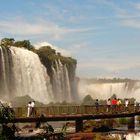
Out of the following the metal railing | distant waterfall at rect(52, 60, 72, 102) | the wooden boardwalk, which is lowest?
the wooden boardwalk

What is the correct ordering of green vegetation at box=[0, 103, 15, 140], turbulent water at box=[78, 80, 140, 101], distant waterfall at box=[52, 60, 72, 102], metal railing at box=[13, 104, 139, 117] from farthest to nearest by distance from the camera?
turbulent water at box=[78, 80, 140, 101]
distant waterfall at box=[52, 60, 72, 102]
metal railing at box=[13, 104, 139, 117]
green vegetation at box=[0, 103, 15, 140]

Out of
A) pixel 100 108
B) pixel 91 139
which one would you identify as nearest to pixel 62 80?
pixel 100 108

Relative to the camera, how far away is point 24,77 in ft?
271

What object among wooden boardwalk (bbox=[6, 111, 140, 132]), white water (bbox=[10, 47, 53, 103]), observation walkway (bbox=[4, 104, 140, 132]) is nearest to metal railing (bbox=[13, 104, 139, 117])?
observation walkway (bbox=[4, 104, 140, 132])

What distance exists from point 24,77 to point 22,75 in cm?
76

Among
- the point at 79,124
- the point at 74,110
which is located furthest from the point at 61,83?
the point at 74,110

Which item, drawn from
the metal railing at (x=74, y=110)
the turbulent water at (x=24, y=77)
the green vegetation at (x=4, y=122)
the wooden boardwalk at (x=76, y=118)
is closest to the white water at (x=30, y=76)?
the turbulent water at (x=24, y=77)

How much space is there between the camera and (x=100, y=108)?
44.3 metres

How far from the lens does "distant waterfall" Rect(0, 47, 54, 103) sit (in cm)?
7731

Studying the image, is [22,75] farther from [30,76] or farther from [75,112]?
[75,112]

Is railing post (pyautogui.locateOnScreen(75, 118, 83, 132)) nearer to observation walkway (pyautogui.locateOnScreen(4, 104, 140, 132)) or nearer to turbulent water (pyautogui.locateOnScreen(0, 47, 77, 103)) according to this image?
observation walkway (pyautogui.locateOnScreen(4, 104, 140, 132))

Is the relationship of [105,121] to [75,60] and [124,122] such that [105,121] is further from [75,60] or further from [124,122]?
[75,60]

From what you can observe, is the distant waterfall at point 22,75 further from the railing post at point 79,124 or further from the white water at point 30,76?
the railing post at point 79,124

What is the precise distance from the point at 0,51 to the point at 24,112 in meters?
36.8
